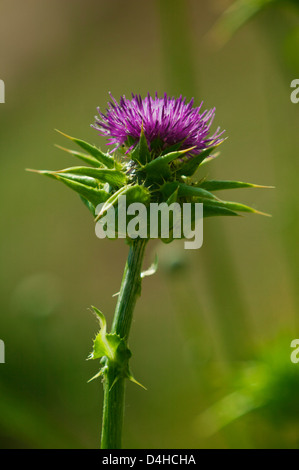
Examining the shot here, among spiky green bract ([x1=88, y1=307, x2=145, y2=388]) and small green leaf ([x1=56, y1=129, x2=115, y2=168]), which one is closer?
spiky green bract ([x1=88, y1=307, x2=145, y2=388])

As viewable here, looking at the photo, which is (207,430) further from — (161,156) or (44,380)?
(161,156)

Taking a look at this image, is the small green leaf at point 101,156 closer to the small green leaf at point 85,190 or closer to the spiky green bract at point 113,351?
the small green leaf at point 85,190

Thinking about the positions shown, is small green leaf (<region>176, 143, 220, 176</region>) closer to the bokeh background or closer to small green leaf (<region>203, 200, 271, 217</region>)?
small green leaf (<region>203, 200, 271, 217</region>)

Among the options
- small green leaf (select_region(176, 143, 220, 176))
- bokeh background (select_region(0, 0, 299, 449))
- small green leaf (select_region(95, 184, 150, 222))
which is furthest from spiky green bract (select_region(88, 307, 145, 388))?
bokeh background (select_region(0, 0, 299, 449))

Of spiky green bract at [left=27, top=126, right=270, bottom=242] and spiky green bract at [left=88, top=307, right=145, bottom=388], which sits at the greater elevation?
spiky green bract at [left=27, top=126, right=270, bottom=242]

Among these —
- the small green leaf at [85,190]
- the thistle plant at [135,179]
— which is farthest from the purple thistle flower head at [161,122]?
the small green leaf at [85,190]

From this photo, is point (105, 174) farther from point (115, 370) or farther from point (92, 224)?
point (92, 224)
